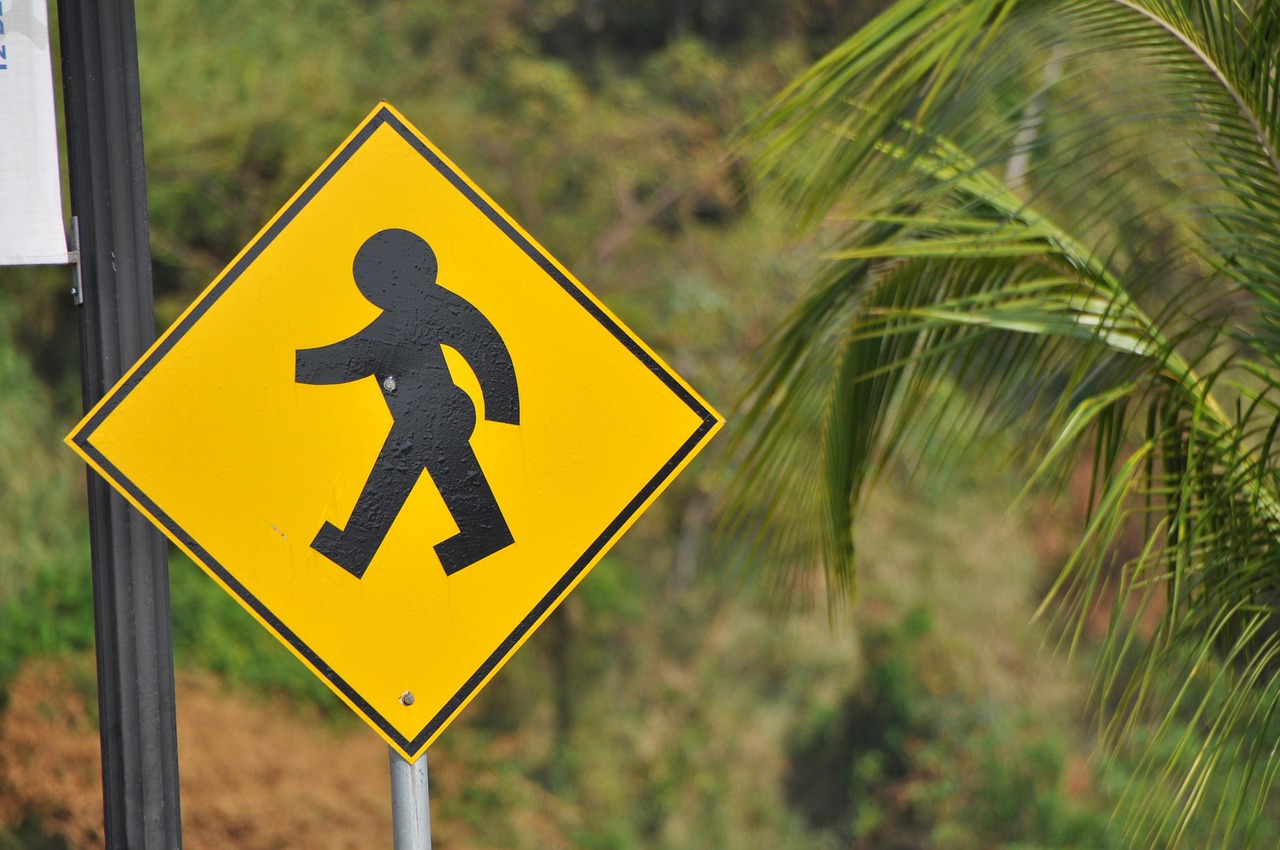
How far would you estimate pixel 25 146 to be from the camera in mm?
2178

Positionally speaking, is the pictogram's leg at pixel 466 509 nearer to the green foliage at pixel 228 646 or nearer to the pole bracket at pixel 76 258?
the pole bracket at pixel 76 258

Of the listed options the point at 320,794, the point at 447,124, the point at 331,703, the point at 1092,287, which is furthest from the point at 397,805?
the point at 447,124

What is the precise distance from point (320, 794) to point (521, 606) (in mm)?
7229

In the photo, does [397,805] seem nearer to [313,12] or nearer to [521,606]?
[521,606]

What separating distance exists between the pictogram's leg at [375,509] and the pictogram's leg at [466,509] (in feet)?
0.16

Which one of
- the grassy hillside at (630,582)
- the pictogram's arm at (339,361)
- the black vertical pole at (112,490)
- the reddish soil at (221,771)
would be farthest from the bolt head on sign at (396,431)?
the grassy hillside at (630,582)

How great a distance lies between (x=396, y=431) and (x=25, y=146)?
0.89 metres

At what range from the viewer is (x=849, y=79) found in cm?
305

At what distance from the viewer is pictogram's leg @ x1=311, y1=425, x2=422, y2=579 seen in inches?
79.5

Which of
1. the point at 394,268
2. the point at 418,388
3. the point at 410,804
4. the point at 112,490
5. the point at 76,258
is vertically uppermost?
the point at 76,258

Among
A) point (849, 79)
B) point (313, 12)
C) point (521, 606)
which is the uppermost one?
point (313, 12)

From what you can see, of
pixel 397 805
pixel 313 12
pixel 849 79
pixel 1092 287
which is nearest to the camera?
pixel 397 805

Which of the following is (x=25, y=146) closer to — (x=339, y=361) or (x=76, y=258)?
(x=76, y=258)

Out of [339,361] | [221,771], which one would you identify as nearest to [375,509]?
[339,361]
